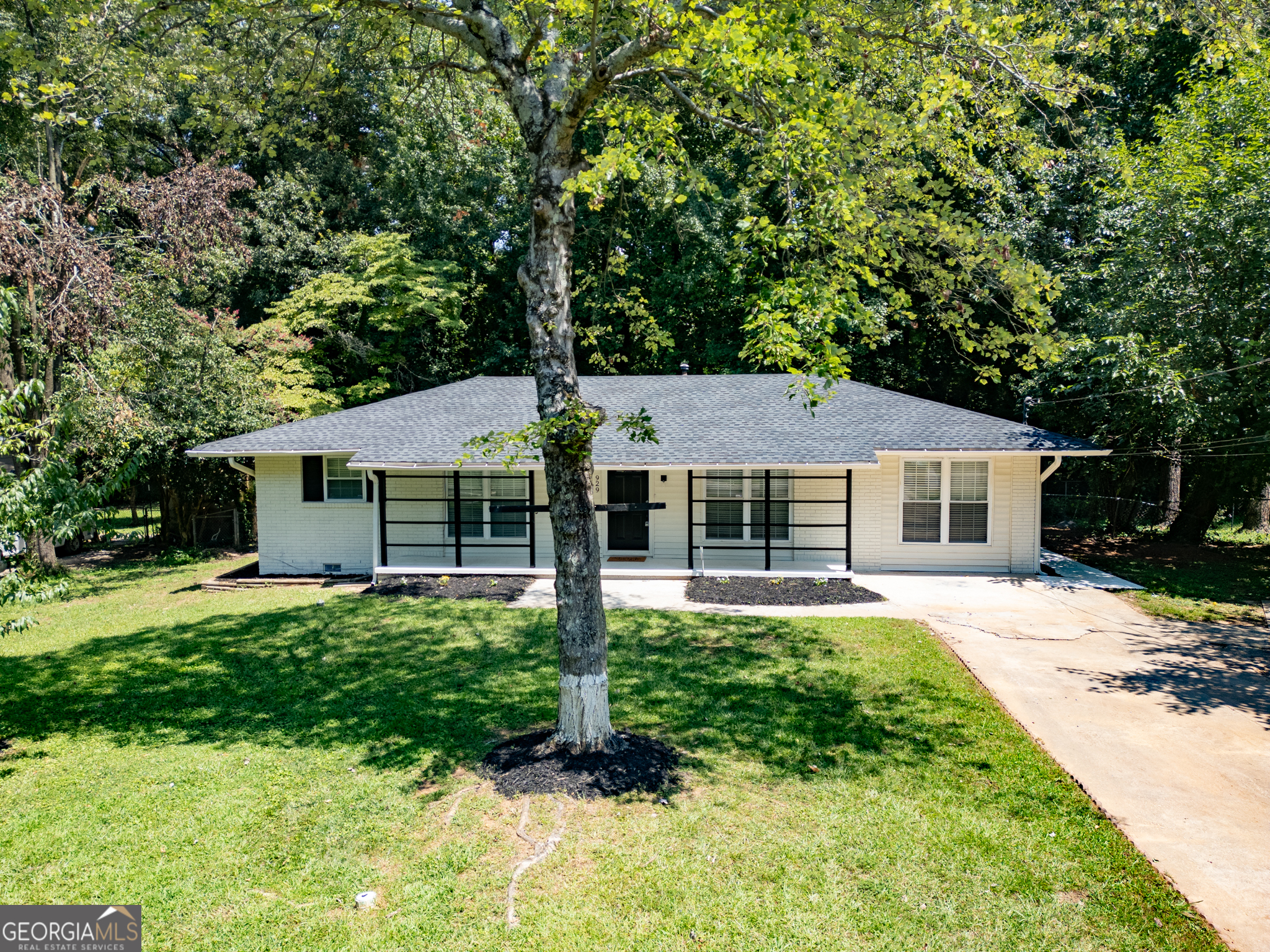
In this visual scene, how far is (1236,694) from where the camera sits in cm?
768

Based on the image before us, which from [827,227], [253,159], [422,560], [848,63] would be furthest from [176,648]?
[253,159]

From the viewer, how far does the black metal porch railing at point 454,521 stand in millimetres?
14125

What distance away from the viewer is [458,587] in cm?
1326

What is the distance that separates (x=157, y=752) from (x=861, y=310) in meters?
6.74

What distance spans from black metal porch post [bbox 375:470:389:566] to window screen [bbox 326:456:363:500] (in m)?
0.85

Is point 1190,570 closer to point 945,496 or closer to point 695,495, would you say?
point 945,496

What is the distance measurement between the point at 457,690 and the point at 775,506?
28.0 feet

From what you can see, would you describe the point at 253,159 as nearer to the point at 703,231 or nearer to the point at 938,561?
the point at 703,231

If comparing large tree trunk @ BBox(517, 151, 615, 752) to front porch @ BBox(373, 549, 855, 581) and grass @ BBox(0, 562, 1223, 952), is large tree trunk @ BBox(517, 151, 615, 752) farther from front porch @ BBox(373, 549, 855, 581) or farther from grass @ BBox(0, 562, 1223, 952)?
front porch @ BBox(373, 549, 855, 581)

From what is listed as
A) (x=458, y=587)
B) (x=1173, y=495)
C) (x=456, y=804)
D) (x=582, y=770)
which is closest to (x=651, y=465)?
(x=458, y=587)

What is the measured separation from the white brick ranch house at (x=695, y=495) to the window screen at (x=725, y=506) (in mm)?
35

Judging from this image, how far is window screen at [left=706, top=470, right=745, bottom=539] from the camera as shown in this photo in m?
15.1

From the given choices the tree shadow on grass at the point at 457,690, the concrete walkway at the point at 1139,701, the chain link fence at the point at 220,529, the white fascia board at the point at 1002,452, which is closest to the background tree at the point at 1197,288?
the white fascia board at the point at 1002,452

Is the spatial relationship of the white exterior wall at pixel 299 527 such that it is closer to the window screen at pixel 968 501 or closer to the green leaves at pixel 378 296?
the green leaves at pixel 378 296
